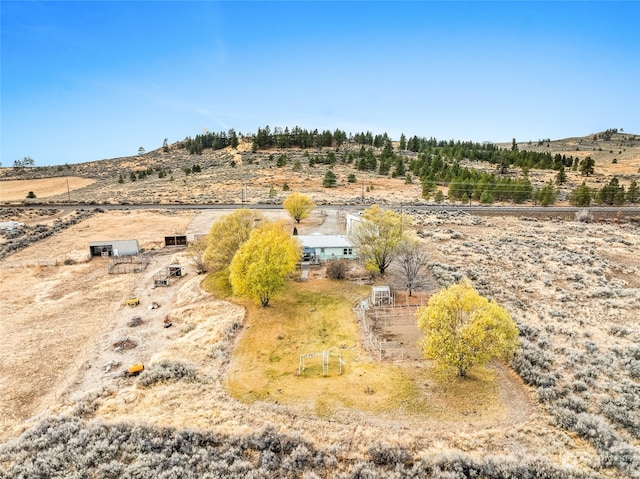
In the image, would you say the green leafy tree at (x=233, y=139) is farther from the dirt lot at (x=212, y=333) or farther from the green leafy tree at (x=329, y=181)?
the dirt lot at (x=212, y=333)

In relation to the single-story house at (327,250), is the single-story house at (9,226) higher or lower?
higher

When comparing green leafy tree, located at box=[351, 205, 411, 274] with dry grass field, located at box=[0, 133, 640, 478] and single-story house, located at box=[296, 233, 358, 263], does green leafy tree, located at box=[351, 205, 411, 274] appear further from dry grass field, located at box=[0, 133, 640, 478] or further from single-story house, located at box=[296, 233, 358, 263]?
single-story house, located at box=[296, 233, 358, 263]

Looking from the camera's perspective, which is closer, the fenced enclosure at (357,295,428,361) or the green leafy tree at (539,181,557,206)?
the fenced enclosure at (357,295,428,361)

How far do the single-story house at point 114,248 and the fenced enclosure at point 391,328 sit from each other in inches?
1216

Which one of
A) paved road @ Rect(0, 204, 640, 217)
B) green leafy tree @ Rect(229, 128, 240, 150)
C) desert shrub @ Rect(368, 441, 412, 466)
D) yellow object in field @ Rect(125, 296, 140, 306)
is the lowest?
desert shrub @ Rect(368, 441, 412, 466)

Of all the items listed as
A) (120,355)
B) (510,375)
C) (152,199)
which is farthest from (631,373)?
(152,199)

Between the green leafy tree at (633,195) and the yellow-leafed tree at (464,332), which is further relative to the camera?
the green leafy tree at (633,195)

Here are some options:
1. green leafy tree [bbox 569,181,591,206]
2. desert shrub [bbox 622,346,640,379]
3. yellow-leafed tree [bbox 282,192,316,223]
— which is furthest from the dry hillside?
desert shrub [bbox 622,346,640,379]

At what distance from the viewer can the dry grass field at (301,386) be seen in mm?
15023

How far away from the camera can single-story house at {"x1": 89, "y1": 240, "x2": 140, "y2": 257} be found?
45.2m

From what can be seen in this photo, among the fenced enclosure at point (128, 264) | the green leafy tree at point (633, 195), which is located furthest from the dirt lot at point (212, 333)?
the green leafy tree at point (633, 195)

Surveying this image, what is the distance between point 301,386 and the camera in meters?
20.0

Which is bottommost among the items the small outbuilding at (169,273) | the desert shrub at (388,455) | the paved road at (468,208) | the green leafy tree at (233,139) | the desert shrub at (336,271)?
the desert shrub at (388,455)

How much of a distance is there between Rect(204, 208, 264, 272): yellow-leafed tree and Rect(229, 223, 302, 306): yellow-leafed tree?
6.25 m
